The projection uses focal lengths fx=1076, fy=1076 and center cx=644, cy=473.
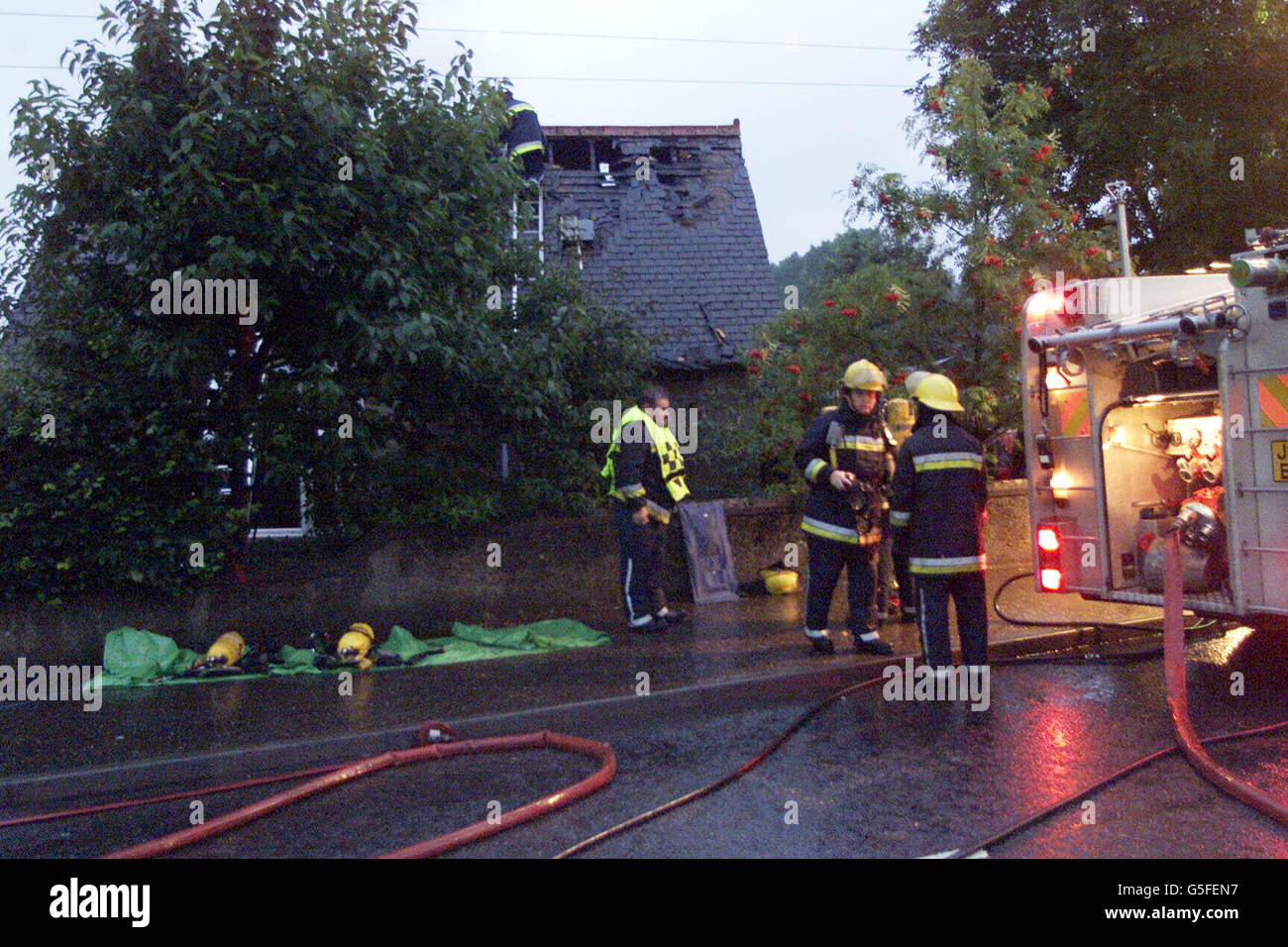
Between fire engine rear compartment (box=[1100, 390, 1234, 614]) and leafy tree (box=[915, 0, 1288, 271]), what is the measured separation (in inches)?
246

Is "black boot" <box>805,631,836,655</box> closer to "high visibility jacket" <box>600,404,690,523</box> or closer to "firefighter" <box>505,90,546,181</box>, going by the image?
"high visibility jacket" <box>600,404,690,523</box>

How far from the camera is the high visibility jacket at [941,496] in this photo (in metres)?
6.27

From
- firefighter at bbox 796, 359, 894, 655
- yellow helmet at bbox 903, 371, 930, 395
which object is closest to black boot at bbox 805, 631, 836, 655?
firefighter at bbox 796, 359, 894, 655

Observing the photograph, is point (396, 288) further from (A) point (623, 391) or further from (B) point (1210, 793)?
(B) point (1210, 793)

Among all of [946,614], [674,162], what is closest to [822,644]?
[946,614]

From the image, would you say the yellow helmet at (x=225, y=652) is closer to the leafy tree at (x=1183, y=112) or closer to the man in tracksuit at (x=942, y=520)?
the man in tracksuit at (x=942, y=520)

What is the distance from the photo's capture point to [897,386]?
31.3 feet

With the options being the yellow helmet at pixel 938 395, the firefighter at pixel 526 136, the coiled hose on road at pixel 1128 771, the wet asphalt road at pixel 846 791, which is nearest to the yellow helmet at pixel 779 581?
the coiled hose on road at pixel 1128 771

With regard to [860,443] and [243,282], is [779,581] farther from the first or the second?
[243,282]

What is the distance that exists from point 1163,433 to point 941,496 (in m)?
1.93

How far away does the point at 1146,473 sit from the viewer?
283 inches

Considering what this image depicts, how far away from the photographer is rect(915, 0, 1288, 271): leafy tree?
40.5 feet

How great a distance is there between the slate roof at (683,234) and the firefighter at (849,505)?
5343 millimetres
